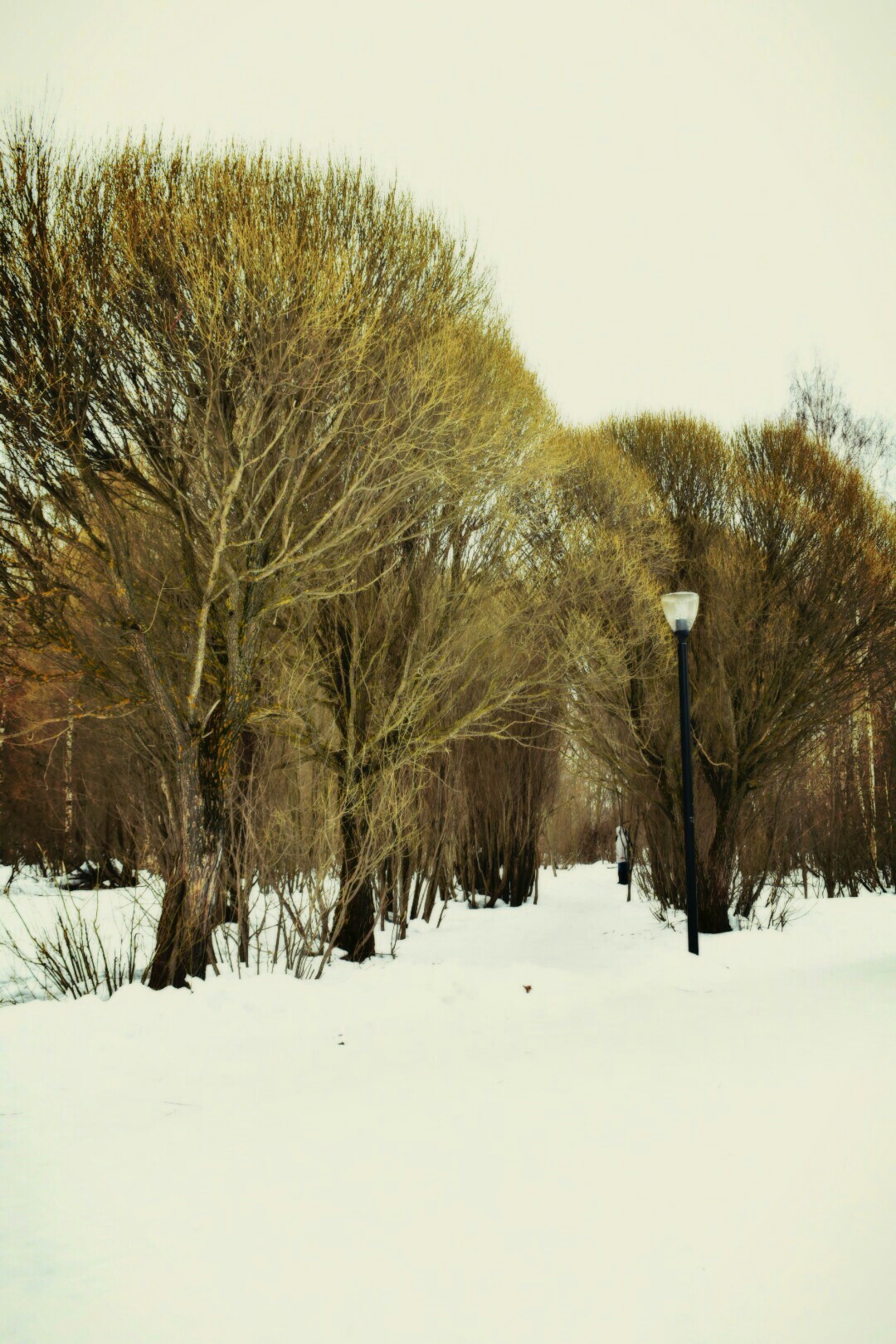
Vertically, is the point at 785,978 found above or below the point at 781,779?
below

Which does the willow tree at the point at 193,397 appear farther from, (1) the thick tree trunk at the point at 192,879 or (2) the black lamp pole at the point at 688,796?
(2) the black lamp pole at the point at 688,796

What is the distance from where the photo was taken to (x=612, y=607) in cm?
1334

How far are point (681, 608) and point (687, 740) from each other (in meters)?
1.62

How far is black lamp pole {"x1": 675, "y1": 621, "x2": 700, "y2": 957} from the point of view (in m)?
10.4

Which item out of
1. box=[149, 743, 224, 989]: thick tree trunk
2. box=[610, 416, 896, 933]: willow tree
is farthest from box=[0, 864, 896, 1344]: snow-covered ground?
box=[610, 416, 896, 933]: willow tree

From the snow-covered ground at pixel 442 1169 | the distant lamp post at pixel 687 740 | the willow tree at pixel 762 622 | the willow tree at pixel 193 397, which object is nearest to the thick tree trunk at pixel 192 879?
the willow tree at pixel 193 397

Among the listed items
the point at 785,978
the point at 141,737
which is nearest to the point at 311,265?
the point at 141,737

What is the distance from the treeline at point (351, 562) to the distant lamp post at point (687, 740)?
1.82 m

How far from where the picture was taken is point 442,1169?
3672 mm

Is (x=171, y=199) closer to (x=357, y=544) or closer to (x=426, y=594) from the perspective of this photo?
(x=357, y=544)

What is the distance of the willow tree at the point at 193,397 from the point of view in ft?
23.7

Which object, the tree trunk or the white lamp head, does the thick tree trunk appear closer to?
the tree trunk

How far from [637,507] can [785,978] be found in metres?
7.51

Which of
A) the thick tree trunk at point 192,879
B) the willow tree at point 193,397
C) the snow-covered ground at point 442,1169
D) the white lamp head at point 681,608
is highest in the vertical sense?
the willow tree at point 193,397
